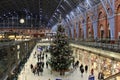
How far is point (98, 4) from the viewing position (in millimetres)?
48406

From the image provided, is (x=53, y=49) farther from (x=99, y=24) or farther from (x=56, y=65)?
(x=99, y=24)

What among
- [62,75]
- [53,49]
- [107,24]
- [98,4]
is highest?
A: [98,4]

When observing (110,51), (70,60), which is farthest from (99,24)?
(110,51)

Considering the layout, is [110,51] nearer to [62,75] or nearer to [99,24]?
[62,75]

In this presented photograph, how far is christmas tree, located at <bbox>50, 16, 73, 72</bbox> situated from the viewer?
3406 centimetres

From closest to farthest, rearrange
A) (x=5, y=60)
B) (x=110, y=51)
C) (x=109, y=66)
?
1. (x=5, y=60)
2. (x=110, y=51)
3. (x=109, y=66)

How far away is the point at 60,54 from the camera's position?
34.2 meters

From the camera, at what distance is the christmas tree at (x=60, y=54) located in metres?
34.1

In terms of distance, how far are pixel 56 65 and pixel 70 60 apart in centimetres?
198

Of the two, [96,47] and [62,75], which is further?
[62,75]

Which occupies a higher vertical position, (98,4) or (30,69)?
(98,4)

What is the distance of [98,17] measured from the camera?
4925 cm

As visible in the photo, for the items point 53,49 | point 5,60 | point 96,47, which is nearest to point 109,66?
point 96,47

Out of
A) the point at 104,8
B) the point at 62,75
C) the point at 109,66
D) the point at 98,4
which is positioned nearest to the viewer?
the point at 109,66
